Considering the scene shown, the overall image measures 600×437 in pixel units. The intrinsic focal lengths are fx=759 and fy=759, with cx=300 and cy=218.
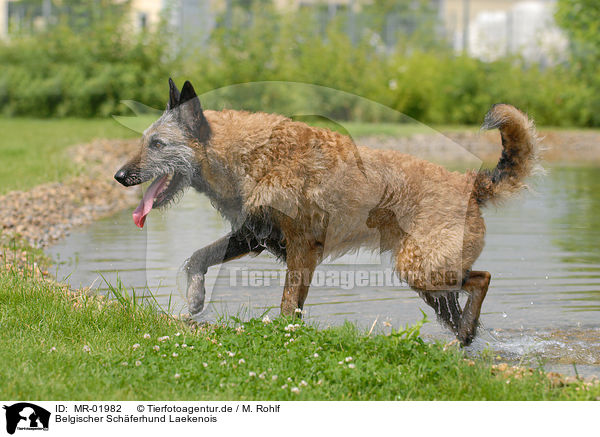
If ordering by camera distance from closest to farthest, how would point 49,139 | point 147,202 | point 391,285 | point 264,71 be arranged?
point 147,202 < point 391,285 < point 49,139 < point 264,71

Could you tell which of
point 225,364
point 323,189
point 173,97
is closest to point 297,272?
point 323,189

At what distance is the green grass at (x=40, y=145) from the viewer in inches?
523

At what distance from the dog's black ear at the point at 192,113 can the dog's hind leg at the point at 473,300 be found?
7.44 ft

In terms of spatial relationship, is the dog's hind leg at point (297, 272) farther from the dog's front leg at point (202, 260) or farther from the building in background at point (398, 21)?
the building in background at point (398, 21)

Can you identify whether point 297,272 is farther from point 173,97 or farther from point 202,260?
point 173,97

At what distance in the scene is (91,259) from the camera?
28.5 feet

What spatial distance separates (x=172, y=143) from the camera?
542 centimetres

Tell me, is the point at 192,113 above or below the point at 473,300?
above

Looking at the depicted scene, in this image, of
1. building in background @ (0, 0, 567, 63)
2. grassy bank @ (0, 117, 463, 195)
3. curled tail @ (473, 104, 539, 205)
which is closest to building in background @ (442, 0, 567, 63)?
building in background @ (0, 0, 567, 63)

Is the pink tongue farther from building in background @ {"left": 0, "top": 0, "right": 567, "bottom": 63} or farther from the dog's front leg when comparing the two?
building in background @ {"left": 0, "top": 0, "right": 567, "bottom": 63}

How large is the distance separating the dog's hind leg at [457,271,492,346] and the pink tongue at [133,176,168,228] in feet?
7.85

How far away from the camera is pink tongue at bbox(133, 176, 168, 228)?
220 inches

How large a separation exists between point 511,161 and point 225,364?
268cm
